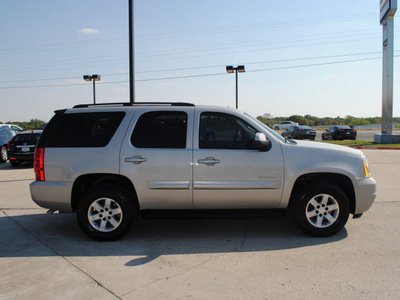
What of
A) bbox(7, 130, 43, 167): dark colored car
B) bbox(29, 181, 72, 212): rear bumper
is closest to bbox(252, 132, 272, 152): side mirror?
bbox(29, 181, 72, 212): rear bumper

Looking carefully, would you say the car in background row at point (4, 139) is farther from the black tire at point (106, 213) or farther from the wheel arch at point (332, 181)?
the wheel arch at point (332, 181)

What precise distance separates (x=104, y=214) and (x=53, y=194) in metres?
0.77

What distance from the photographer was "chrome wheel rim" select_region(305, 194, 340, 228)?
189 inches

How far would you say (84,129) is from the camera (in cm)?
491

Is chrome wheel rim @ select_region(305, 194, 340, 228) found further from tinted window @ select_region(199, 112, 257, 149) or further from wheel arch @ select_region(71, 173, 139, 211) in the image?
wheel arch @ select_region(71, 173, 139, 211)

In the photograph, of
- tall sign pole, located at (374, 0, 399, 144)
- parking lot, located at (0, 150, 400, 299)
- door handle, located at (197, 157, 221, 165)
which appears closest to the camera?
parking lot, located at (0, 150, 400, 299)

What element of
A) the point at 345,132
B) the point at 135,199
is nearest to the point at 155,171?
the point at 135,199

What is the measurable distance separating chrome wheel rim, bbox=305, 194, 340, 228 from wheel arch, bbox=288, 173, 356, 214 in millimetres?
245

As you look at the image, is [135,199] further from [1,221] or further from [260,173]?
[1,221]

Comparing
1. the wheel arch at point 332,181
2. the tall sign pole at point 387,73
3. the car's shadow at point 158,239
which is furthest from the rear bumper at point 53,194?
the tall sign pole at point 387,73

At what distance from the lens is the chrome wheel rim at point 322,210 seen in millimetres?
4789

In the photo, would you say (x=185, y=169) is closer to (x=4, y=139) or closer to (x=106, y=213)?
(x=106, y=213)

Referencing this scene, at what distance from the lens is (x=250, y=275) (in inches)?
145

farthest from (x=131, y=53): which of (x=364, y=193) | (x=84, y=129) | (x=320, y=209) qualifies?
(x=364, y=193)
